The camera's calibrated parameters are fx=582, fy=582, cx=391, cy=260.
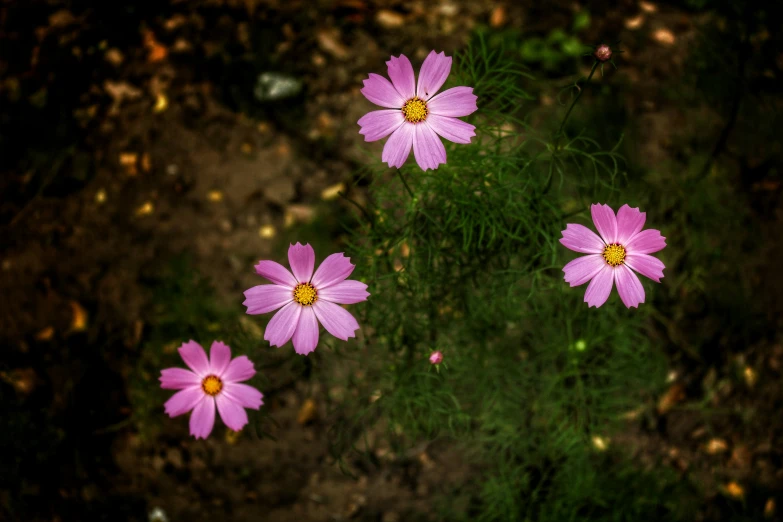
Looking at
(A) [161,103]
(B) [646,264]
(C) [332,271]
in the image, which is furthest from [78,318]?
(B) [646,264]

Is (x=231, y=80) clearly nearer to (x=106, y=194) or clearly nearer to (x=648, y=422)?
(x=106, y=194)

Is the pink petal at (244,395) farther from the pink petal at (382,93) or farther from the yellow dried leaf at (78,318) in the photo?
the yellow dried leaf at (78,318)

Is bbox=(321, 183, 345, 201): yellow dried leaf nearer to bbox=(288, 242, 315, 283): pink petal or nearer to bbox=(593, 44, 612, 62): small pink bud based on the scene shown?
bbox=(288, 242, 315, 283): pink petal

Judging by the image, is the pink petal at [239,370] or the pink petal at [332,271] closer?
the pink petal at [332,271]

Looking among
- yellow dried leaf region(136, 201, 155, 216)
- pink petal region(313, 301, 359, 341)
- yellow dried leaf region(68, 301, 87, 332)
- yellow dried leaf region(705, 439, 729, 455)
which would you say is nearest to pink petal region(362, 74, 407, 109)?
pink petal region(313, 301, 359, 341)

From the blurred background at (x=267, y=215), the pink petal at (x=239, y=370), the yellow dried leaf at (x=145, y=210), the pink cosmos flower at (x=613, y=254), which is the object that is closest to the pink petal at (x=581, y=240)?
the pink cosmos flower at (x=613, y=254)

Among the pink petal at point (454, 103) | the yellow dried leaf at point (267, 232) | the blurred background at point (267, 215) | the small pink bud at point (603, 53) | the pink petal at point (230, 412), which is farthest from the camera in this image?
the yellow dried leaf at point (267, 232)

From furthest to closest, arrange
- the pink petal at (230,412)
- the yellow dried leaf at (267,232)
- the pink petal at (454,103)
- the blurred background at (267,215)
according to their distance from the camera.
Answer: the yellow dried leaf at (267,232) → the blurred background at (267,215) → the pink petal at (230,412) → the pink petal at (454,103)
